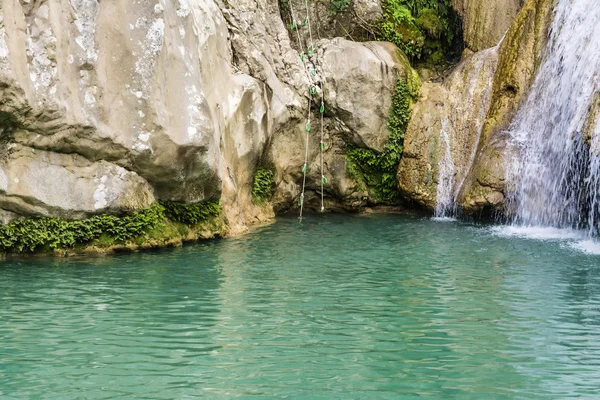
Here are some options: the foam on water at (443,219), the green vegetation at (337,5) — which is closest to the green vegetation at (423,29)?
the green vegetation at (337,5)

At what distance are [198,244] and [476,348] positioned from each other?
290 inches

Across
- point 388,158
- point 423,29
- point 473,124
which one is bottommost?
point 388,158

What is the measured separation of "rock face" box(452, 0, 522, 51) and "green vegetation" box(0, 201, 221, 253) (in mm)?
8865

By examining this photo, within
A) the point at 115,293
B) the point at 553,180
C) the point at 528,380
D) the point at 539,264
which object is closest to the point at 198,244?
the point at 115,293

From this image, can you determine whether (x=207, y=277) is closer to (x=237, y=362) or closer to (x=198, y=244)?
(x=198, y=244)

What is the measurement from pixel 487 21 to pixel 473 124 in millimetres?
2984

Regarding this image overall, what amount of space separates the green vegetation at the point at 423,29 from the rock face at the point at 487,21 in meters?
0.68

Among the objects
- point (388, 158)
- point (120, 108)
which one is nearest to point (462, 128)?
point (388, 158)

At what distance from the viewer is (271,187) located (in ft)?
56.3

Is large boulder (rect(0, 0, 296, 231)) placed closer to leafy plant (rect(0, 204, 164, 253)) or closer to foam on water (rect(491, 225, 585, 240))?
leafy plant (rect(0, 204, 164, 253))

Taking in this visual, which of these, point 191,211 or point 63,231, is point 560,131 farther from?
point 63,231

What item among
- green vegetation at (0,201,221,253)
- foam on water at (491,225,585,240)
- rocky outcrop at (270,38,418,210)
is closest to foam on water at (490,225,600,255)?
foam on water at (491,225,585,240)

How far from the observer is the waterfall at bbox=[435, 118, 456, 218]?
17.3 metres

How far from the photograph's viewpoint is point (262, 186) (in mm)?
16781
